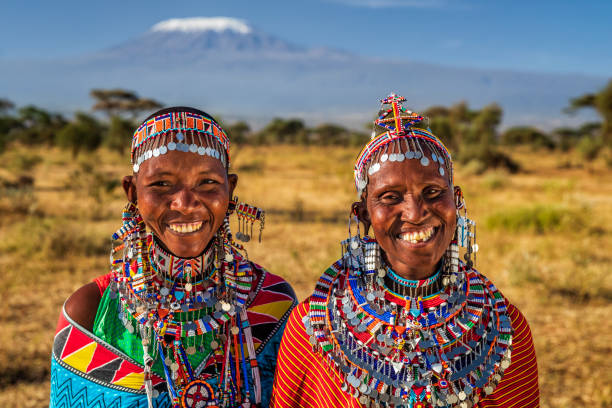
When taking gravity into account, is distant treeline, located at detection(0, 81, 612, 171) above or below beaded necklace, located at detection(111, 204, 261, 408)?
above

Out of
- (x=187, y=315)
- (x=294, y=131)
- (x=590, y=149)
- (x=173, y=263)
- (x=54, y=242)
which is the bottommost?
(x=54, y=242)

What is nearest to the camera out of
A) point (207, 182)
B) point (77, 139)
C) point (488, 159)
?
point (207, 182)

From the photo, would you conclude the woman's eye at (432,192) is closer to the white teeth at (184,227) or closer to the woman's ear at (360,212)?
the woman's ear at (360,212)

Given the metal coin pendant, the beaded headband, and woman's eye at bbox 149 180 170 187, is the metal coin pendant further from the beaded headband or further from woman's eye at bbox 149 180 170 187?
the beaded headband

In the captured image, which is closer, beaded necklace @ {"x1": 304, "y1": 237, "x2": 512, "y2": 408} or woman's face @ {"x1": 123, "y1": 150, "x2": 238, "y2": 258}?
beaded necklace @ {"x1": 304, "y1": 237, "x2": 512, "y2": 408}

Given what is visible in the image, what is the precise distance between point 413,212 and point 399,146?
0.91 ft

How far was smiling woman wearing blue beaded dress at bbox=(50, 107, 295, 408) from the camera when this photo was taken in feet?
7.79

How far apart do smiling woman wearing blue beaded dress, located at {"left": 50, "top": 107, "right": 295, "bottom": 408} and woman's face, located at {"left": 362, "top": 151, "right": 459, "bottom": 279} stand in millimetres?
798

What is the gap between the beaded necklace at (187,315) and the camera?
2.48m

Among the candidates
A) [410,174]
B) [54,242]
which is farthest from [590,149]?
[410,174]

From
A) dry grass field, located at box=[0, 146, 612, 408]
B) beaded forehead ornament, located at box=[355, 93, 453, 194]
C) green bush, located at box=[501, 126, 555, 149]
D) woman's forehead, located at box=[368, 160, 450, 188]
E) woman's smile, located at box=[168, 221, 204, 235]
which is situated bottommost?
dry grass field, located at box=[0, 146, 612, 408]

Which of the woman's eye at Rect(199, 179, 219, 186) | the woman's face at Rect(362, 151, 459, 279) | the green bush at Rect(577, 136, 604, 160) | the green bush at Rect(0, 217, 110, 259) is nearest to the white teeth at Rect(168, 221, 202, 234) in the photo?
the woman's eye at Rect(199, 179, 219, 186)

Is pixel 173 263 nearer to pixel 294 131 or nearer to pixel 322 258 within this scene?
pixel 322 258

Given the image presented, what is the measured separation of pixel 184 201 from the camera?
2305 millimetres
